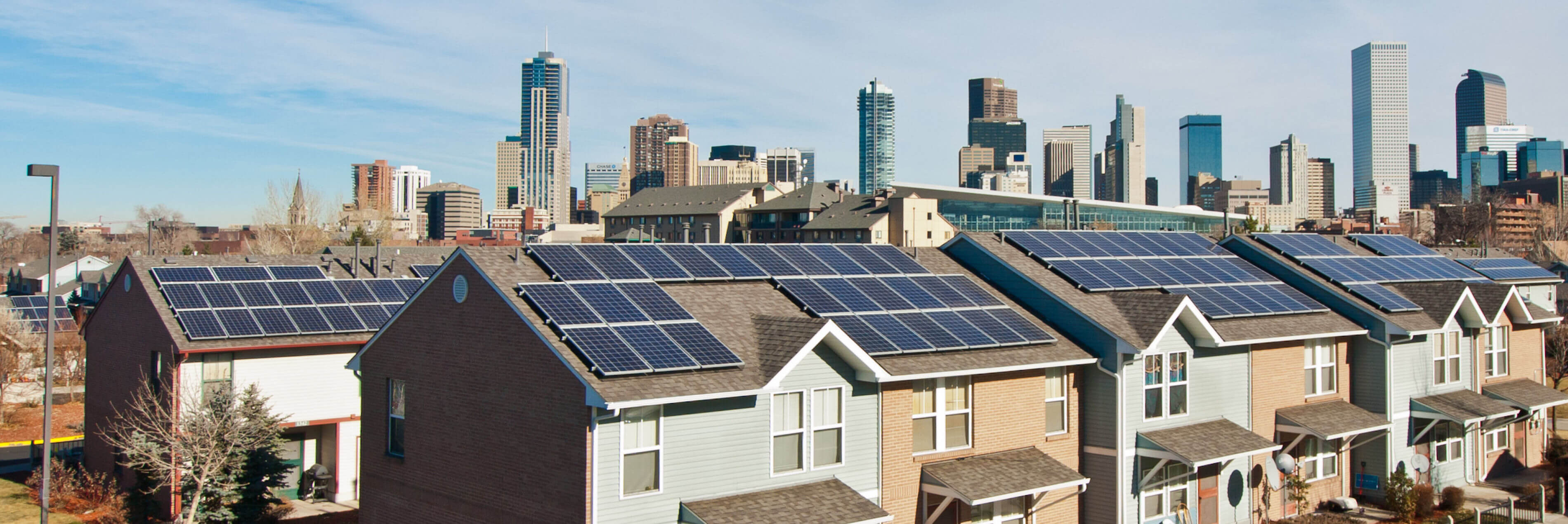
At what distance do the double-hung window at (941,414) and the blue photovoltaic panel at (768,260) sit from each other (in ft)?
14.0

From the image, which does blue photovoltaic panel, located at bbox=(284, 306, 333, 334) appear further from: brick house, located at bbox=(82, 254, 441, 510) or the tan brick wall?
the tan brick wall

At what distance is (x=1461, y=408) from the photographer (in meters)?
31.3

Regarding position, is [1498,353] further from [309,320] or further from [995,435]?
[309,320]

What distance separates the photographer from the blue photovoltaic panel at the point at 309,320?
3138cm

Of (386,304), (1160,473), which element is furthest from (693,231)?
(1160,473)

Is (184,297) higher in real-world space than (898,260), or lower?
lower

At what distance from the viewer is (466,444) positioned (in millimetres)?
19938

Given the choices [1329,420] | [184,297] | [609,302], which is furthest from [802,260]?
[184,297]

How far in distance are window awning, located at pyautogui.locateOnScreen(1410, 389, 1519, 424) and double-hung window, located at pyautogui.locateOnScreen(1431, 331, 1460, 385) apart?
46 cm

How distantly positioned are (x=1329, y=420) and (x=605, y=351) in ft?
66.5

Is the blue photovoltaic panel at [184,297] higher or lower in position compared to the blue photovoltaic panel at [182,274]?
lower

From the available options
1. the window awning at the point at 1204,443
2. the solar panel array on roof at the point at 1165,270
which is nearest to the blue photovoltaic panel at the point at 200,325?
the solar panel array on roof at the point at 1165,270

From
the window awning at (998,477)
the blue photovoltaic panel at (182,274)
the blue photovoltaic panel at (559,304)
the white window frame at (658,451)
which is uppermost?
the blue photovoltaic panel at (182,274)

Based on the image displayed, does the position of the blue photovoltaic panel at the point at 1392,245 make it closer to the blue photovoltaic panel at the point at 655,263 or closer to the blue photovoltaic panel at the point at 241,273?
the blue photovoltaic panel at the point at 655,263
